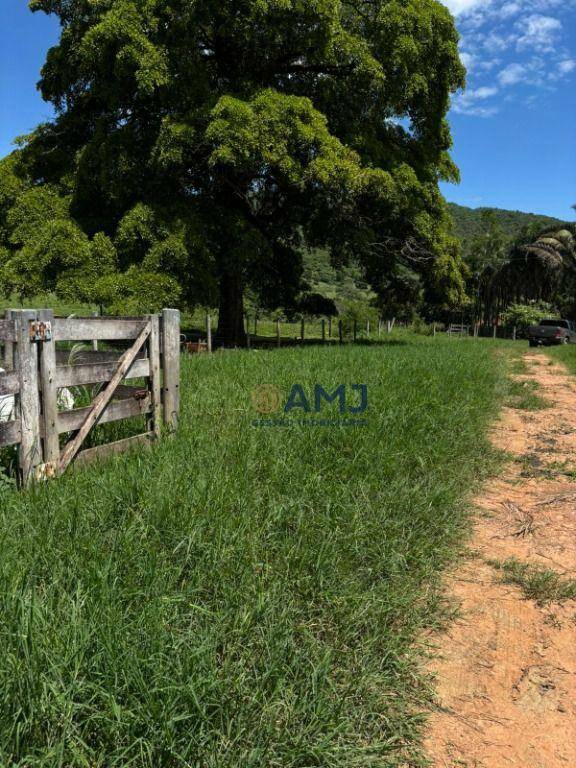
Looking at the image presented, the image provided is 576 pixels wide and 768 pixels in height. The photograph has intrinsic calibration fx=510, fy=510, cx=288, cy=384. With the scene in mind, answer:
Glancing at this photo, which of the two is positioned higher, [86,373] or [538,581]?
[86,373]

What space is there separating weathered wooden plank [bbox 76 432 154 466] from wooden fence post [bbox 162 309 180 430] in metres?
0.33

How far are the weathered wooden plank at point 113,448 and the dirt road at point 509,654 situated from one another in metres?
2.83

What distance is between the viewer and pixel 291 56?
15.6 m

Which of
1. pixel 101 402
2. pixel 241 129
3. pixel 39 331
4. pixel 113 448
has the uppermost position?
pixel 241 129

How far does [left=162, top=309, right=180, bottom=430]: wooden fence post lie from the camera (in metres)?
5.02

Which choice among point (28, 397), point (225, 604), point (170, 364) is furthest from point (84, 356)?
point (225, 604)

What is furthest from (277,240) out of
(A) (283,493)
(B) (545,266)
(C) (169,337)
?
(B) (545,266)

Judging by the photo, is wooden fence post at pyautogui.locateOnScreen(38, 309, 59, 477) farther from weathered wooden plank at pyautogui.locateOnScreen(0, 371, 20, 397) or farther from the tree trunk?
the tree trunk

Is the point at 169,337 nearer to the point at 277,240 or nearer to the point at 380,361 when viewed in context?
the point at 380,361

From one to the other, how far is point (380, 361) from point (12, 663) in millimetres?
9245

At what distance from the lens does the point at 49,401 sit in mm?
3648

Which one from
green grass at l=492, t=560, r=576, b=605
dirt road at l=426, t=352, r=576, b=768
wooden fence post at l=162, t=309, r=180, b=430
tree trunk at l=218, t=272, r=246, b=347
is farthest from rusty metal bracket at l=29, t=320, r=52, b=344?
tree trunk at l=218, t=272, r=246, b=347

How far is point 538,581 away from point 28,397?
345cm

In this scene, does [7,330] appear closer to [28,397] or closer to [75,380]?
[28,397]
